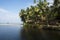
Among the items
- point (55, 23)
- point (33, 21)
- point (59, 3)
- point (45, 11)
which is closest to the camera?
point (59, 3)

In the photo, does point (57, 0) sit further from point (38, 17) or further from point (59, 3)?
point (38, 17)

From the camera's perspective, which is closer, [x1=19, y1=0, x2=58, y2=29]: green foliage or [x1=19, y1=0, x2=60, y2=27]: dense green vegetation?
[x1=19, y1=0, x2=60, y2=27]: dense green vegetation

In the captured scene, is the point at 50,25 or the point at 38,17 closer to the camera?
the point at 50,25

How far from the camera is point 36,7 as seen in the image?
112312mm

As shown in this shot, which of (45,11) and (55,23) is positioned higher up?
(45,11)

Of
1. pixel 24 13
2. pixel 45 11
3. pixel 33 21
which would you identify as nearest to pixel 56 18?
pixel 45 11

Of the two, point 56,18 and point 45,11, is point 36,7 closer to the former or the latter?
point 45,11

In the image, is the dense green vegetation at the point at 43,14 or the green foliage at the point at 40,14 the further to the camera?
the green foliage at the point at 40,14

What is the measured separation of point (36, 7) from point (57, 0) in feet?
104

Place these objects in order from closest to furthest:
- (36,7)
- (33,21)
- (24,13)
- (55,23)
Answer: (55,23)
(36,7)
(33,21)
(24,13)

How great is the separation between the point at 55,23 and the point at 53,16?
7.41 metres

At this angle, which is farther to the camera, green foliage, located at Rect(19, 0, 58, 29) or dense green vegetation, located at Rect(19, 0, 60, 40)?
green foliage, located at Rect(19, 0, 58, 29)

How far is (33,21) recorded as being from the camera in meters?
124

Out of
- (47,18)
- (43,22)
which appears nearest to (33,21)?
(43,22)
